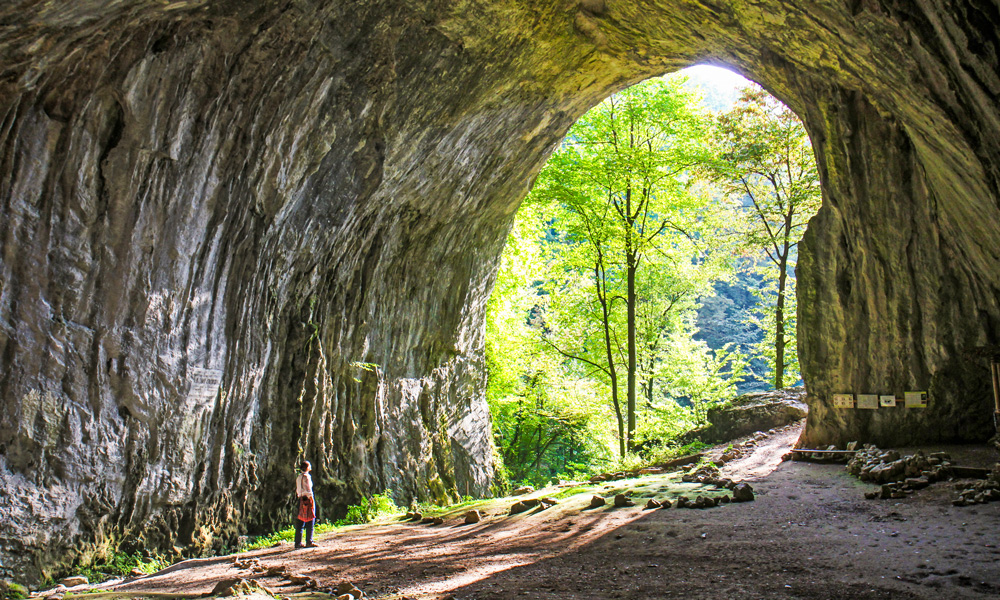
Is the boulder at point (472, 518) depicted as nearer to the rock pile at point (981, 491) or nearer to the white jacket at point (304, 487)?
the white jacket at point (304, 487)

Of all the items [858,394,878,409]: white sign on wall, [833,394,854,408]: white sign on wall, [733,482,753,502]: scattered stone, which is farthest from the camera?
[833,394,854,408]: white sign on wall

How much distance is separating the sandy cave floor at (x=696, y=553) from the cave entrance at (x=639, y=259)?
8.52m

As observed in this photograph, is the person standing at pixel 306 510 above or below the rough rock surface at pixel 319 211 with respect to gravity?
below

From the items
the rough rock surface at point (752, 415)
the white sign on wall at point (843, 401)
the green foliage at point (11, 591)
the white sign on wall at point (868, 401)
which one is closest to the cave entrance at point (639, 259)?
the rough rock surface at point (752, 415)

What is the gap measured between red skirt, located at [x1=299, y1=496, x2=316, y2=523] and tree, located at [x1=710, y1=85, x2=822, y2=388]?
1498 centimetres

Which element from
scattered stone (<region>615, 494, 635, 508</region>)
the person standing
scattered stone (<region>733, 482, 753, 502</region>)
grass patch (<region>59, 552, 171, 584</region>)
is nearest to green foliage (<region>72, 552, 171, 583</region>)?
grass patch (<region>59, 552, 171, 584</region>)

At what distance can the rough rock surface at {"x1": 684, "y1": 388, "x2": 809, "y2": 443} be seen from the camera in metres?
15.9

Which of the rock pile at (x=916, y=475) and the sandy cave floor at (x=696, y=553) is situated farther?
the rock pile at (x=916, y=475)

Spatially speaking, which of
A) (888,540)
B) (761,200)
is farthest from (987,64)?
(761,200)

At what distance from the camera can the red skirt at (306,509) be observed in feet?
31.2

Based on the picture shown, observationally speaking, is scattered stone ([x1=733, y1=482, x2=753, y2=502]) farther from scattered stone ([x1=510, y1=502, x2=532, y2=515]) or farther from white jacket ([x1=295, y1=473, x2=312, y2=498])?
white jacket ([x1=295, y1=473, x2=312, y2=498])

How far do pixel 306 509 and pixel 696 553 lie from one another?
19.7 feet

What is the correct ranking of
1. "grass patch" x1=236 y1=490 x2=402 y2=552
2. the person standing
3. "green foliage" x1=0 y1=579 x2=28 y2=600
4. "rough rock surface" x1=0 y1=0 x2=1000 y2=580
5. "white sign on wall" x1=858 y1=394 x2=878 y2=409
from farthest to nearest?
1. "white sign on wall" x1=858 y1=394 x2=878 y2=409
2. "grass patch" x1=236 y1=490 x2=402 y2=552
3. the person standing
4. "rough rock surface" x1=0 y1=0 x2=1000 y2=580
5. "green foliage" x1=0 y1=579 x2=28 y2=600

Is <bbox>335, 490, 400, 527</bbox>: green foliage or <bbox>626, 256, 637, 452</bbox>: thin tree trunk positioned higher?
<bbox>626, 256, 637, 452</bbox>: thin tree trunk
